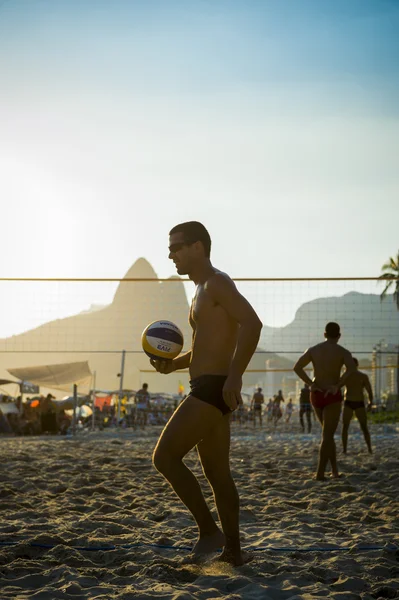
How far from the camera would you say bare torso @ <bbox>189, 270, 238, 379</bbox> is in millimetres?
3365

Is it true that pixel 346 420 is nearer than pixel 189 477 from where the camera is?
No

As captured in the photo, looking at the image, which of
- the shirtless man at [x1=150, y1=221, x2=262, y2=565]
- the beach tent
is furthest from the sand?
the beach tent

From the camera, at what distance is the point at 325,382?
23.3ft

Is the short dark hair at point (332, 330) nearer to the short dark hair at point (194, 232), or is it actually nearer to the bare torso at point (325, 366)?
the bare torso at point (325, 366)

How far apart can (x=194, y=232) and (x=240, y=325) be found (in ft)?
1.74

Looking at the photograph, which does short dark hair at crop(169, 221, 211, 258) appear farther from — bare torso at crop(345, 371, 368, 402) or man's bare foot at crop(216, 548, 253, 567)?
bare torso at crop(345, 371, 368, 402)

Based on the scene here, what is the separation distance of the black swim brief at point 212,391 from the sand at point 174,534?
72cm

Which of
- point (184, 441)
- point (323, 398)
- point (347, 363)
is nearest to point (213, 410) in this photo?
point (184, 441)

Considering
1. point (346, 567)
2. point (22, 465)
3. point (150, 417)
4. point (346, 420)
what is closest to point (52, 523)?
point (346, 567)

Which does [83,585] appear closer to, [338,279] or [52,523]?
[52,523]

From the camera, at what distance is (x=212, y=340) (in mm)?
3389

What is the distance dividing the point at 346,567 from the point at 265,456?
242 inches

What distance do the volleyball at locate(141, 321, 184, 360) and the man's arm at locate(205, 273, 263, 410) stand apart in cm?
61

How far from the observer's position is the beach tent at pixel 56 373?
1038 inches
